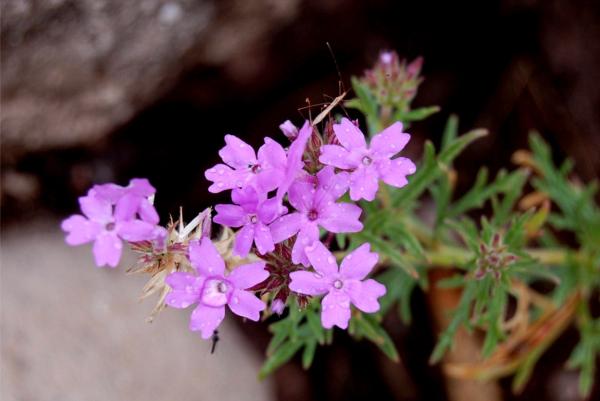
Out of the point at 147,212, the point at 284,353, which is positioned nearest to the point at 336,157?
the point at 147,212

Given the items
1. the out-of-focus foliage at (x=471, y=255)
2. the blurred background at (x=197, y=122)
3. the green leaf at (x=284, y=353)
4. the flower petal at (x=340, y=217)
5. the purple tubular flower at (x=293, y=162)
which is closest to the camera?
the purple tubular flower at (x=293, y=162)

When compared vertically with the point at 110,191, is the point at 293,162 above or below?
below

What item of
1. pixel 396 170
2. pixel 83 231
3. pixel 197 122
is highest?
pixel 197 122

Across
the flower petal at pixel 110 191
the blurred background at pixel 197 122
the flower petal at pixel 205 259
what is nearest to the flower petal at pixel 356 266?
the flower petal at pixel 205 259

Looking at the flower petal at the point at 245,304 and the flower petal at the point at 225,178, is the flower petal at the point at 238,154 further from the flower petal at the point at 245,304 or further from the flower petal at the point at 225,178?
the flower petal at the point at 245,304

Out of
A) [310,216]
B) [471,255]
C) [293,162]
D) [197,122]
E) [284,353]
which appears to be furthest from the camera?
[197,122]

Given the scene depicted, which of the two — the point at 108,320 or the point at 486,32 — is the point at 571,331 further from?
the point at 108,320

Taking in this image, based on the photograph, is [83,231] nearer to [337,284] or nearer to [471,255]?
[337,284]
